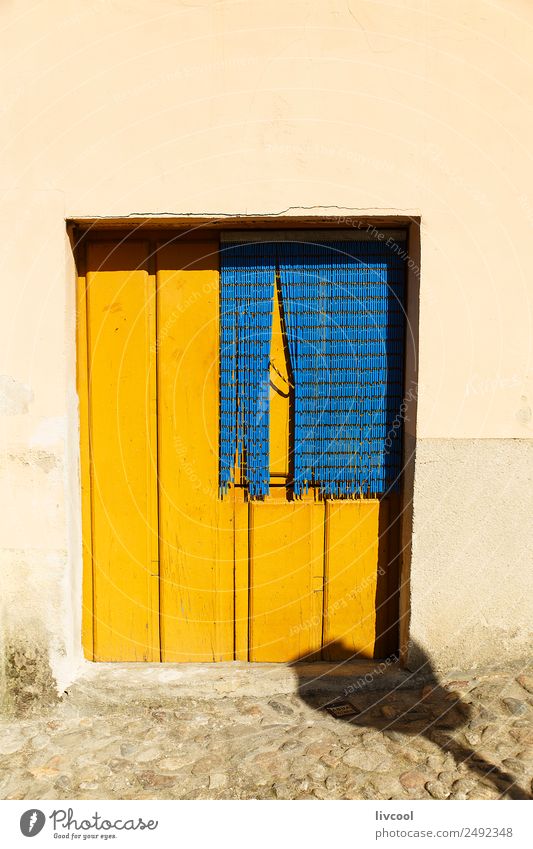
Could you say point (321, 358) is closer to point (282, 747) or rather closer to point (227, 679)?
point (227, 679)

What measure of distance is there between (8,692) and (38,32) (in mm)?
3347

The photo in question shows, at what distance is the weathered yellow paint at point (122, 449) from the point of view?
3.66 meters

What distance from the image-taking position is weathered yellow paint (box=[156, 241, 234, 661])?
3645 millimetres

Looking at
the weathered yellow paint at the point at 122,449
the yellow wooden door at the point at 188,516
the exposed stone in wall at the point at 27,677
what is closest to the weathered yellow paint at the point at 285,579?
the yellow wooden door at the point at 188,516

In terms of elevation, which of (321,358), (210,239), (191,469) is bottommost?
(191,469)

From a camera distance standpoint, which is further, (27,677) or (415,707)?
(27,677)

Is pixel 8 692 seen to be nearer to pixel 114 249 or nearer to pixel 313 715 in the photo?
pixel 313 715

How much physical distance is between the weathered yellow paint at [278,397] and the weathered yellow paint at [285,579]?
23 cm

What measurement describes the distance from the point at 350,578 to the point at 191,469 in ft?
3.55

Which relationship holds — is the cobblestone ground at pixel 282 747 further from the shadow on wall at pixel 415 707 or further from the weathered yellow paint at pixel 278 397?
the weathered yellow paint at pixel 278 397

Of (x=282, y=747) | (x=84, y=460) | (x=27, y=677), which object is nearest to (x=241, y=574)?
(x=282, y=747)

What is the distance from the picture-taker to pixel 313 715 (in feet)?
11.3

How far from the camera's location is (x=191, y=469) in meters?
3.72

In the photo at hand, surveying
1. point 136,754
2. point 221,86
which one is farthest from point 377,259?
point 136,754
